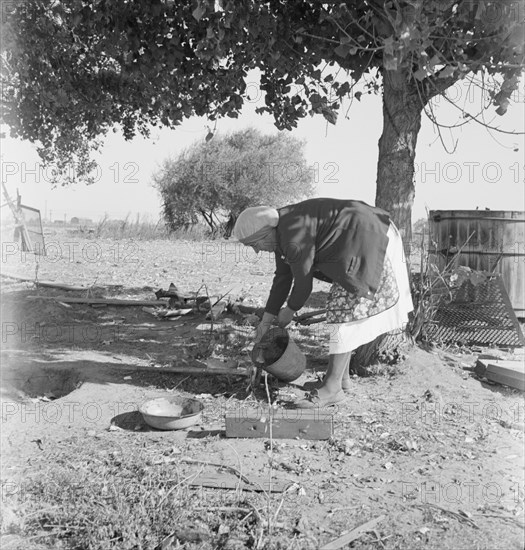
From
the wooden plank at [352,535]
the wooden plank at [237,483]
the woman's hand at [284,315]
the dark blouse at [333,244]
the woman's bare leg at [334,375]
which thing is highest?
the dark blouse at [333,244]

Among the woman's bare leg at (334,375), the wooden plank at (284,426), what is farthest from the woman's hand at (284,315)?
the wooden plank at (284,426)

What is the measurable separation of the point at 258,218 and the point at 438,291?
3.14 meters

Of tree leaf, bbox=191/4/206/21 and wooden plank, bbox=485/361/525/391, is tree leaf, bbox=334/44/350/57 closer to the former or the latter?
tree leaf, bbox=191/4/206/21

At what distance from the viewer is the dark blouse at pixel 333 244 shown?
4535 millimetres

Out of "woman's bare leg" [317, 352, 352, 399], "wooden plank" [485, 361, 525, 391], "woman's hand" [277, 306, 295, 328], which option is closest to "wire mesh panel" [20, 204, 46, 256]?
"woman's hand" [277, 306, 295, 328]

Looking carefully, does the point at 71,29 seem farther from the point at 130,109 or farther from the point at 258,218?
the point at 258,218

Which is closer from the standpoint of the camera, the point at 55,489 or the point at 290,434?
the point at 55,489

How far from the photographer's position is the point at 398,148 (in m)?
6.03

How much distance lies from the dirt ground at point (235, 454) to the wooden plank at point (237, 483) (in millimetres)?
33

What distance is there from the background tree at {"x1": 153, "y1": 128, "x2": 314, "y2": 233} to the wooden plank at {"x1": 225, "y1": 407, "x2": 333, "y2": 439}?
84.9ft

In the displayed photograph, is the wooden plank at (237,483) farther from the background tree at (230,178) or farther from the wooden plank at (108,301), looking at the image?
the background tree at (230,178)

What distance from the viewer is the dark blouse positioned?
4535mm

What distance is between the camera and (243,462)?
13.3 feet

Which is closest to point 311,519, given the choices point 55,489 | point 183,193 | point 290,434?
point 290,434
